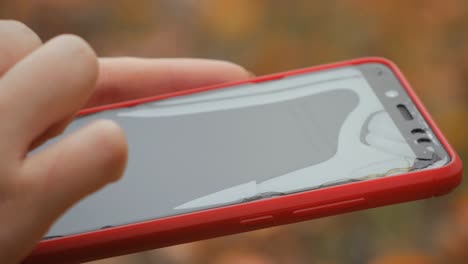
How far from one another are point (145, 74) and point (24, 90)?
247mm

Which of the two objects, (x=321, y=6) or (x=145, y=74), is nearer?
(x=145, y=74)

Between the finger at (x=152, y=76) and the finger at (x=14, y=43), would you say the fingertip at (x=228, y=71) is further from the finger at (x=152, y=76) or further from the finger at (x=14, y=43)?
the finger at (x=14, y=43)

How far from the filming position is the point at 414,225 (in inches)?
34.8

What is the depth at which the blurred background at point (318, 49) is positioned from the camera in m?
0.88

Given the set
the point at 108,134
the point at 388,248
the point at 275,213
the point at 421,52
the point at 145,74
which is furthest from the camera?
the point at 421,52

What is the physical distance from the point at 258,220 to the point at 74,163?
17 cm

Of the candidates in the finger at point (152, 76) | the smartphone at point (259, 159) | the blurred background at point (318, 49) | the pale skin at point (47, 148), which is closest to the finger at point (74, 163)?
the pale skin at point (47, 148)

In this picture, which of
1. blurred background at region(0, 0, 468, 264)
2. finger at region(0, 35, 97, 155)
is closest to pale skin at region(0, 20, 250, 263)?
finger at region(0, 35, 97, 155)

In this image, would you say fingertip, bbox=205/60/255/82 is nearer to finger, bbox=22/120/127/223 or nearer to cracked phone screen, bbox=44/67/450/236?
cracked phone screen, bbox=44/67/450/236

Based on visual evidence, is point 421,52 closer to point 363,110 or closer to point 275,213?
point 363,110

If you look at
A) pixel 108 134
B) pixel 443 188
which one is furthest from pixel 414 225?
pixel 108 134

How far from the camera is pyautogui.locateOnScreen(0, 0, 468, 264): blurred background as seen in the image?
2.88 ft

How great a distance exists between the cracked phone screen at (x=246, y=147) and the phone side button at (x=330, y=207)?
17 mm

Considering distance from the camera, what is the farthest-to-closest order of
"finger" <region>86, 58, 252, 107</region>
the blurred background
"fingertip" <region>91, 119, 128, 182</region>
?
the blurred background < "finger" <region>86, 58, 252, 107</region> < "fingertip" <region>91, 119, 128, 182</region>
